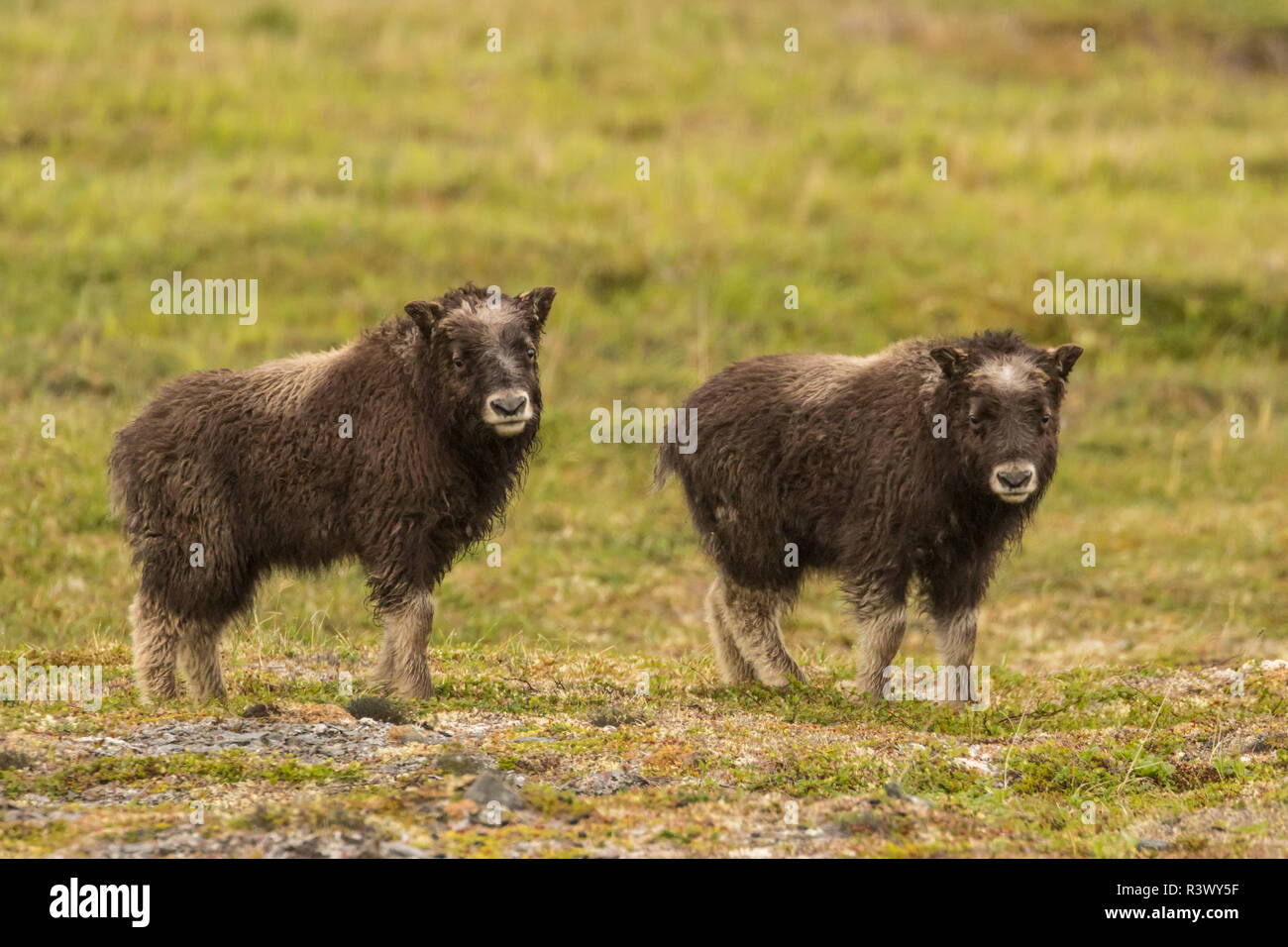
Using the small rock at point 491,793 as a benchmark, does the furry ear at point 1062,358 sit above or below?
above

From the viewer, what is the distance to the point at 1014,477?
10.6 meters

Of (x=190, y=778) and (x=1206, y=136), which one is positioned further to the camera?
(x=1206, y=136)

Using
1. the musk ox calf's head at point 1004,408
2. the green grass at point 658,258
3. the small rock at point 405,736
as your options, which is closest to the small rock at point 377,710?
the small rock at point 405,736

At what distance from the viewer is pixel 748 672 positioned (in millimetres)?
12266

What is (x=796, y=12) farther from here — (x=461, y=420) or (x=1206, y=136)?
(x=461, y=420)

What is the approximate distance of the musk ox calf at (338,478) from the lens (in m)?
10.7

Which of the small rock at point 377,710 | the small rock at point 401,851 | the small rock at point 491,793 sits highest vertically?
the small rock at point 377,710

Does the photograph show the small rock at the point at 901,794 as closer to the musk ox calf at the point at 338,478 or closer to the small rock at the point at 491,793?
the small rock at the point at 491,793

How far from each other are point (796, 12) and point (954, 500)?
25.8 meters

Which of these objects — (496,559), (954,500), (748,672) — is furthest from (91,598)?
(954,500)

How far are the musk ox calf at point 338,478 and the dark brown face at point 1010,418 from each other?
284 cm

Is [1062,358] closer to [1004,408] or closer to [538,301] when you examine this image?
[1004,408]

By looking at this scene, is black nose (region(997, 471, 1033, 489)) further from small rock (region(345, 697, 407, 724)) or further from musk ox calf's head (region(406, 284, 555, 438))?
small rock (region(345, 697, 407, 724))

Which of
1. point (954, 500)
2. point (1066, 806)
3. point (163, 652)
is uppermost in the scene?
point (954, 500)
